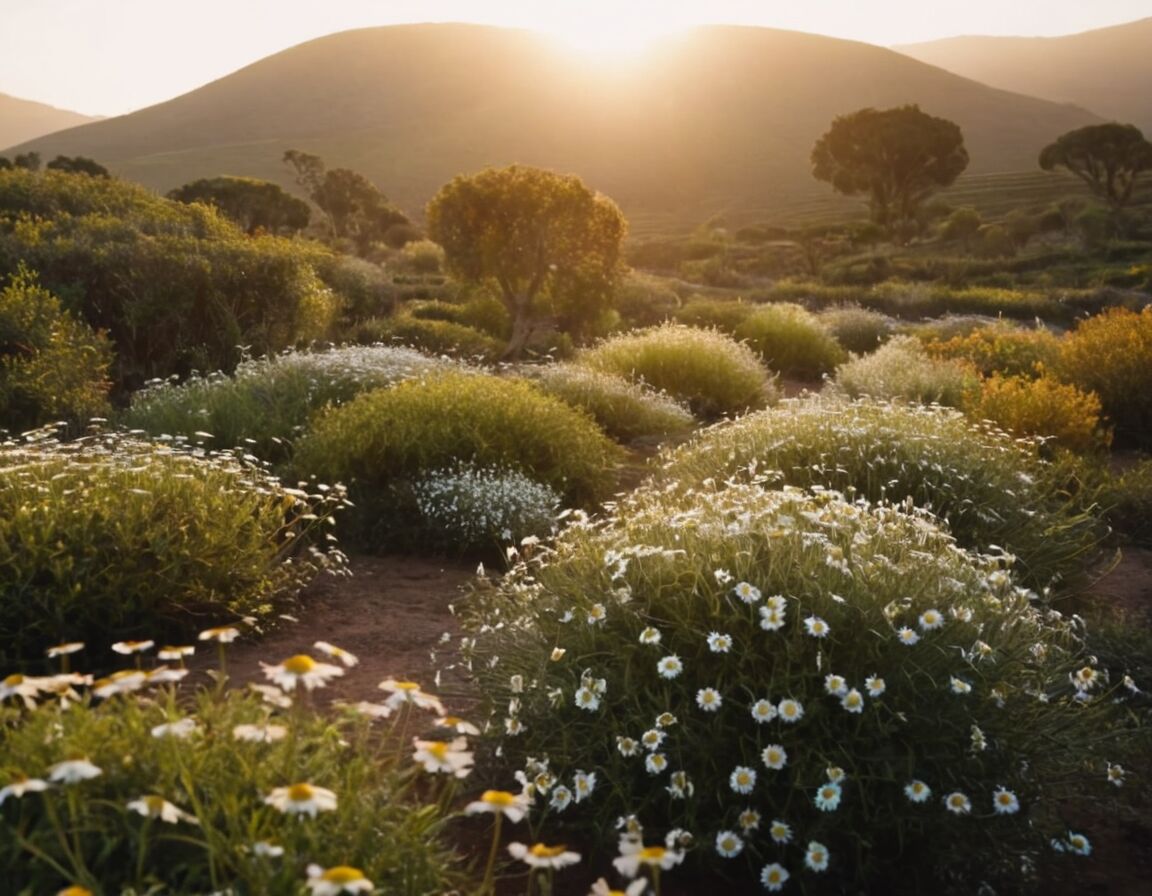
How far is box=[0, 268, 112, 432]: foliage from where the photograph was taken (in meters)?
9.00

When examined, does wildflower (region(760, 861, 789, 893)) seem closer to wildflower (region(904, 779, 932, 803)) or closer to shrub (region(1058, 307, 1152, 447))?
wildflower (region(904, 779, 932, 803))

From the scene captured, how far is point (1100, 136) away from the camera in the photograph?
51.0 metres

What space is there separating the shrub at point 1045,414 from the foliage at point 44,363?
7979 mm

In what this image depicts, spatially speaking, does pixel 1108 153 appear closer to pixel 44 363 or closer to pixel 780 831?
pixel 44 363

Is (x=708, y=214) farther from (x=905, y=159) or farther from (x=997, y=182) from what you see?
(x=905, y=159)

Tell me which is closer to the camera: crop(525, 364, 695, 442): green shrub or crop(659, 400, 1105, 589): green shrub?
crop(659, 400, 1105, 589): green shrub

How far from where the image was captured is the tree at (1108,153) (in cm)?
5088

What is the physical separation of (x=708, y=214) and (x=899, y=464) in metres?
77.4

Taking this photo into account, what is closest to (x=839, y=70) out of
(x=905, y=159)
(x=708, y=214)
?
→ (x=708, y=214)

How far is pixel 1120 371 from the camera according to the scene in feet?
33.8

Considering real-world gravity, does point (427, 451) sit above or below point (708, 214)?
above

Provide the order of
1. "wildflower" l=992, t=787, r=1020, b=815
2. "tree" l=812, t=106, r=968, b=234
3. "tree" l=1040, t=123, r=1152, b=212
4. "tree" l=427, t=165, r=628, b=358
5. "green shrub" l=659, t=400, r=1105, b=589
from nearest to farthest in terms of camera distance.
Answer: "wildflower" l=992, t=787, r=1020, b=815, "green shrub" l=659, t=400, r=1105, b=589, "tree" l=427, t=165, r=628, b=358, "tree" l=1040, t=123, r=1152, b=212, "tree" l=812, t=106, r=968, b=234

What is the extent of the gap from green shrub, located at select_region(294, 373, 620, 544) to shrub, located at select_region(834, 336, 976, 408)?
3.92 m

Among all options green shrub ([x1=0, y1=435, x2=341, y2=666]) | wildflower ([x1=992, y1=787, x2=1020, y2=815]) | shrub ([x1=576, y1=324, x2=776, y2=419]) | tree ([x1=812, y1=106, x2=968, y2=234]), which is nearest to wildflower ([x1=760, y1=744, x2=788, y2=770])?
wildflower ([x1=992, y1=787, x2=1020, y2=815])
